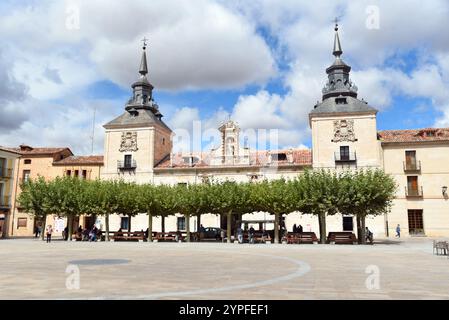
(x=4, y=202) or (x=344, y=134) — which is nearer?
(x=344, y=134)

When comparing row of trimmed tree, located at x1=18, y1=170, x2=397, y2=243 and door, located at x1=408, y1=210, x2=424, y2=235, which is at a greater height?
row of trimmed tree, located at x1=18, y1=170, x2=397, y2=243

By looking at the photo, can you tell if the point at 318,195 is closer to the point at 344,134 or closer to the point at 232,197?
the point at 232,197

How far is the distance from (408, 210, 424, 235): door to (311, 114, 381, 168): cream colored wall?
5.81 meters

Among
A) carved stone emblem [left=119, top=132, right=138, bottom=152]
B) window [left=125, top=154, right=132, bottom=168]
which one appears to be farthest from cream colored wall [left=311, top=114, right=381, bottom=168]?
window [left=125, top=154, right=132, bottom=168]

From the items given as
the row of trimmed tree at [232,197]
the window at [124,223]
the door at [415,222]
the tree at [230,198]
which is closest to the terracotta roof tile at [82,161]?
the window at [124,223]

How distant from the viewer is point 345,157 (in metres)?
39.6

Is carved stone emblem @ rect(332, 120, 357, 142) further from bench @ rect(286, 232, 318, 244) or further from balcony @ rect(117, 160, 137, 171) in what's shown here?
balcony @ rect(117, 160, 137, 171)

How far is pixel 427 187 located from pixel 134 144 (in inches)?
1232

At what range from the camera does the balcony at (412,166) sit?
127ft

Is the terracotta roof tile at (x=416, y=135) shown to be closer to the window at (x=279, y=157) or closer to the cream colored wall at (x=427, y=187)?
the cream colored wall at (x=427, y=187)

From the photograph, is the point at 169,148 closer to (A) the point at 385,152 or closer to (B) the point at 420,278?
(A) the point at 385,152

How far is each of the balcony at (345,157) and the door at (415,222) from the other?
746 centimetres

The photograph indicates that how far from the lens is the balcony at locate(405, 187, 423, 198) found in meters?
38.2

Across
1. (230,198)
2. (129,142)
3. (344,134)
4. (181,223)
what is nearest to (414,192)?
(344,134)
